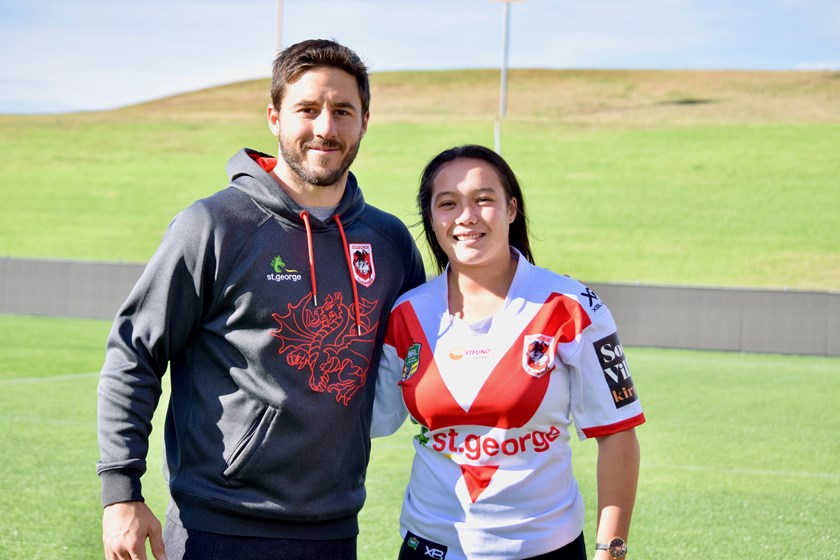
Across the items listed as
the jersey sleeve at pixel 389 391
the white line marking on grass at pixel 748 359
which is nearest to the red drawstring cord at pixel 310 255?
the jersey sleeve at pixel 389 391

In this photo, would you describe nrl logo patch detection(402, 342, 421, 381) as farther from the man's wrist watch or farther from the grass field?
the grass field

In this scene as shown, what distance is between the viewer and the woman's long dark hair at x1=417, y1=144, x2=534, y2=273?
2824 mm

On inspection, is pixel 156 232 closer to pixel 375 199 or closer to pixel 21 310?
pixel 375 199

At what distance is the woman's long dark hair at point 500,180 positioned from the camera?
2.82m

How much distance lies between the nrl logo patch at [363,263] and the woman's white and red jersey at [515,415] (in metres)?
0.30

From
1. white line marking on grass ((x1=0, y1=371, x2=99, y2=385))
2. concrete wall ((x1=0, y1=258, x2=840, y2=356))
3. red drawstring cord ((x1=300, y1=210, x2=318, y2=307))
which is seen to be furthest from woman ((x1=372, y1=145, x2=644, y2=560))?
concrete wall ((x1=0, y1=258, x2=840, y2=356))

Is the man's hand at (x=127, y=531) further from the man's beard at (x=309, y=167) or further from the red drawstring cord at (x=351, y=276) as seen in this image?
the man's beard at (x=309, y=167)

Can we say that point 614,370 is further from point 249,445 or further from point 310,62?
point 310,62

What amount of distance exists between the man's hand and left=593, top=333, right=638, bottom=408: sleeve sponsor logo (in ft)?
3.99

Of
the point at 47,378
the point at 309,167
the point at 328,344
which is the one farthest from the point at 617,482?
the point at 47,378

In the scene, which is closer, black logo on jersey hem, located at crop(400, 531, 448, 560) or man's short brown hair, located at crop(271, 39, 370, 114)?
black logo on jersey hem, located at crop(400, 531, 448, 560)

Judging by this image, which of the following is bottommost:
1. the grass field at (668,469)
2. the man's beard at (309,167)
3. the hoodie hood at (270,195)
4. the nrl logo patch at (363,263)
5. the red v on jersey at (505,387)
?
the grass field at (668,469)

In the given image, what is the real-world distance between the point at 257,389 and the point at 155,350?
28 centimetres

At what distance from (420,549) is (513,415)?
443 mm
